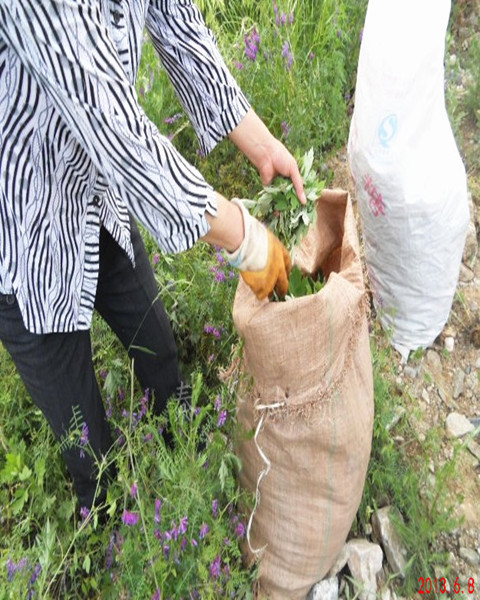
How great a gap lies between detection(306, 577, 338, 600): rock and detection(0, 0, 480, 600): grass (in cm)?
5

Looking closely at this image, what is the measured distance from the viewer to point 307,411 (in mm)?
1227

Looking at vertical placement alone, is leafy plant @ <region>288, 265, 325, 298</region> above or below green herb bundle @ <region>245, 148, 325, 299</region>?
below

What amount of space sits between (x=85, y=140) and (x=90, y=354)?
0.63 meters

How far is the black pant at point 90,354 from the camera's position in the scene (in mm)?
1246

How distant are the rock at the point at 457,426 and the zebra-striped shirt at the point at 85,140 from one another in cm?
104

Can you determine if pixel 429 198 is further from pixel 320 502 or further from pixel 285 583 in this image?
pixel 285 583

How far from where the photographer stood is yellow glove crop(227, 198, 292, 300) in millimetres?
1073

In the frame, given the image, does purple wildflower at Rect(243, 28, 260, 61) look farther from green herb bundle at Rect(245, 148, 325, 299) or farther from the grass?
green herb bundle at Rect(245, 148, 325, 299)

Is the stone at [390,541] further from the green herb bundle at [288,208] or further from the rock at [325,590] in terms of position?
the green herb bundle at [288,208]

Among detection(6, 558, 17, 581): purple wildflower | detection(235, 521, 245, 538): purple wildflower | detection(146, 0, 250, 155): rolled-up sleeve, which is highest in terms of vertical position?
detection(146, 0, 250, 155): rolled-up sleeve

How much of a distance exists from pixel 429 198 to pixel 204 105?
66 centimetres

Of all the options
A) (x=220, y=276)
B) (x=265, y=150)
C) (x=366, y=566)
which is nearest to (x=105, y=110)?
(x=265, y=150)

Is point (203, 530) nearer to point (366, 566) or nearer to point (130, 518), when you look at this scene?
point (130, 518)
